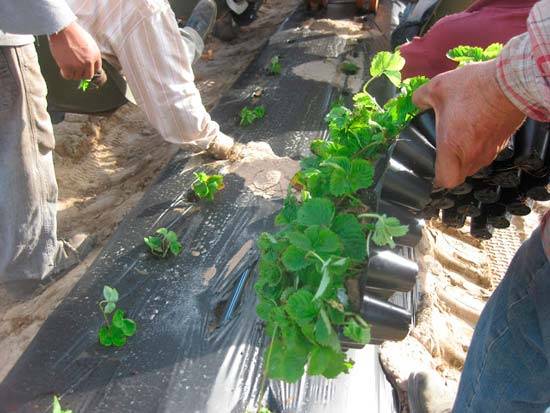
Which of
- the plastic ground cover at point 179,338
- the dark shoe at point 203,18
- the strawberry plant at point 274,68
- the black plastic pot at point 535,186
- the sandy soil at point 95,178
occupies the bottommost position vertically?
the sandy soil at point 95,178

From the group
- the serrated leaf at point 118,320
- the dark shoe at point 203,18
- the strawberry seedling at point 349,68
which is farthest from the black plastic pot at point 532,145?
the dark shoe at point 203,18

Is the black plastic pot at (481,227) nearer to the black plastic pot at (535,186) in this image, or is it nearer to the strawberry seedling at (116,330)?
the black plastic pot at (535,186)

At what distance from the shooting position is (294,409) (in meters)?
1.38

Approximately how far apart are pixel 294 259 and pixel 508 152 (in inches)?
18.3

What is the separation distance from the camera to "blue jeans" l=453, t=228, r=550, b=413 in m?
0.93

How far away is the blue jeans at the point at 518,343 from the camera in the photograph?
932 mm

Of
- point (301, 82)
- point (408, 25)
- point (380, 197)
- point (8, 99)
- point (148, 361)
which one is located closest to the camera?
point (380, 197)

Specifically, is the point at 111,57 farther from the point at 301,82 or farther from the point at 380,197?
the point at 380,197

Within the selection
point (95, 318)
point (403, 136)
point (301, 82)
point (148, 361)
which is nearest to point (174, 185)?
point (95, 318)

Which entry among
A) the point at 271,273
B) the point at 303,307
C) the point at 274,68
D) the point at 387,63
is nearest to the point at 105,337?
the point at 271,273

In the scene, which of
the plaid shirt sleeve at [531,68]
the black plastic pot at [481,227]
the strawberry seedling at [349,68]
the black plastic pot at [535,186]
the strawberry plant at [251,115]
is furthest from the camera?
the strawberry seedling at [349,68]

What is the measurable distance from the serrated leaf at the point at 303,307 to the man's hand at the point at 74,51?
1.36 metres

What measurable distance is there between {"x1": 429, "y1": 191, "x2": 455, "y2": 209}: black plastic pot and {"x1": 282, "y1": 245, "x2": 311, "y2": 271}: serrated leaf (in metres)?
0.33

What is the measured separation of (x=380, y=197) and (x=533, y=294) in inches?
15.8
